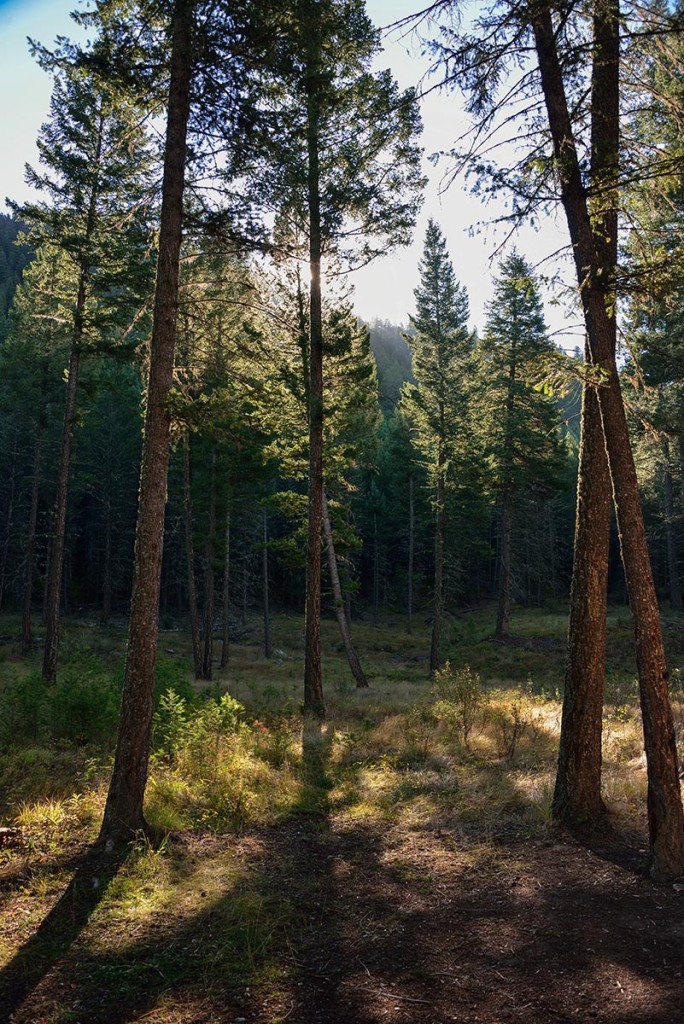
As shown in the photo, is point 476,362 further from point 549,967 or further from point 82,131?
point 549,967

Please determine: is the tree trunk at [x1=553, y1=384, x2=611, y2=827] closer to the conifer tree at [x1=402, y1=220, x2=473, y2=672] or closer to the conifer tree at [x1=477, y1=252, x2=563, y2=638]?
the conifer tree at [x1=402, y1=220, x2=473, y2=672]

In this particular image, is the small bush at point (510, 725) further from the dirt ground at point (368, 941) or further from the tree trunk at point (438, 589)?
the tree trunk at point (438, 589)

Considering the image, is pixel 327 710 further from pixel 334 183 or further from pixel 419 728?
pixel 334 183

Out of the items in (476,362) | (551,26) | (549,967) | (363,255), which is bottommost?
(549,967)

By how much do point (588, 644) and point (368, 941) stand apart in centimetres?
385

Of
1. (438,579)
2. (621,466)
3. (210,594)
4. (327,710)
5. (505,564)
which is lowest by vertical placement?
(327,710)

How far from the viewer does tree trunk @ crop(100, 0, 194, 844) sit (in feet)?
22.0

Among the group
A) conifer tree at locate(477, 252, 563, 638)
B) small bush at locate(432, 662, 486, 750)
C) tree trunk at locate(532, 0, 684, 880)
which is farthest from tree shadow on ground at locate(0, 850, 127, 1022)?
conifer tree at locate(477, 252, 563, 638)

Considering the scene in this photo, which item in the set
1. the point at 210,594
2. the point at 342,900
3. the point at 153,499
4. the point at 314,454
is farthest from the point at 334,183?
the point at 210,594

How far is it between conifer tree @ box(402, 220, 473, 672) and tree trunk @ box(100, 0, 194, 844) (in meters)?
20.0

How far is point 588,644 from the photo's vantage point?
684 cm

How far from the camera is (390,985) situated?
4.11 m

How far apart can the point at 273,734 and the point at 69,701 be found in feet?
12.0

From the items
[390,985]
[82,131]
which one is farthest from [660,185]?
[82,131]
